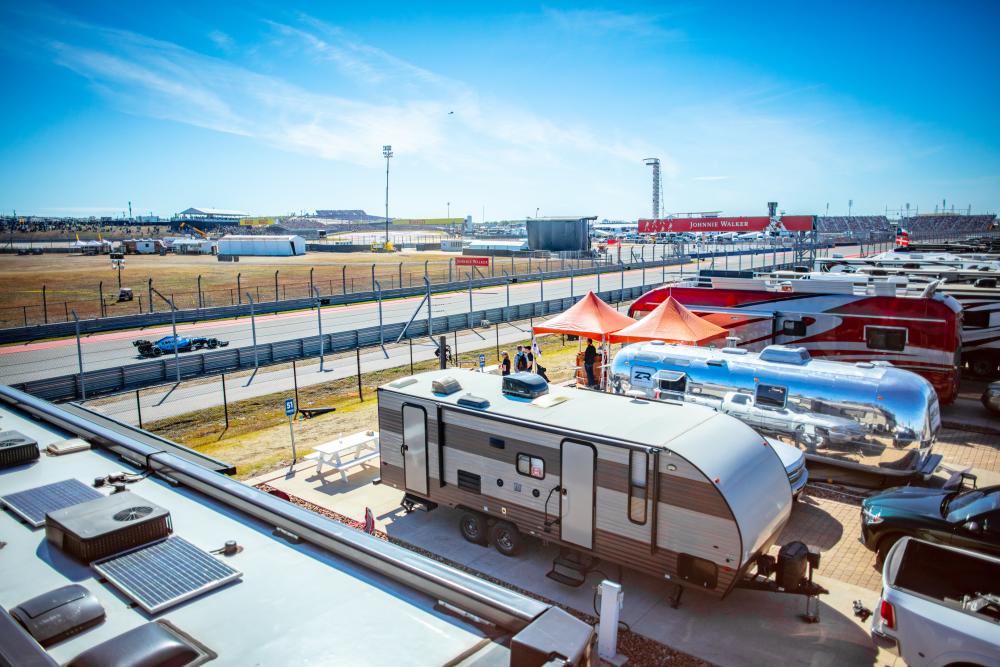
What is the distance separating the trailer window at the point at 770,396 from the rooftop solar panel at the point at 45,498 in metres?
12.1

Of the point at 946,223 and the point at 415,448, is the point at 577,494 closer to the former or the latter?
the point at 415,448

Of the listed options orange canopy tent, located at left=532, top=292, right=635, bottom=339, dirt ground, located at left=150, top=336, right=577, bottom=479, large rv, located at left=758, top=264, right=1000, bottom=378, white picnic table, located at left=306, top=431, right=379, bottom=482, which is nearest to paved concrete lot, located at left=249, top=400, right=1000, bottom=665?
white picnic table, located at left=306, top=431, right=379, bottom=482

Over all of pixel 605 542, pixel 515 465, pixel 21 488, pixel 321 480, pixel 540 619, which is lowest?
pixel 321 480

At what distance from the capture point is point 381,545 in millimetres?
5332

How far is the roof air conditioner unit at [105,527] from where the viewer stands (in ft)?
18.0

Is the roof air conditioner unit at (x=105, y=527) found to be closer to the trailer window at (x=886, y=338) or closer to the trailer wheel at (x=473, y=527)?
the trailer wheel at (x=473, y=527)

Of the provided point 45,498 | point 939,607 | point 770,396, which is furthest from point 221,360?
point 939,607

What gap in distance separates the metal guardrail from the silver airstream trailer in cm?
1374

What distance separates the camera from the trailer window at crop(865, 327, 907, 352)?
18359 mm

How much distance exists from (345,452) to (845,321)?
15.1 metres

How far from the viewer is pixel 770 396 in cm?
1369

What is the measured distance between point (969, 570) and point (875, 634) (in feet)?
5.85

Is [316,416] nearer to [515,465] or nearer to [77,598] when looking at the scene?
[515,465]

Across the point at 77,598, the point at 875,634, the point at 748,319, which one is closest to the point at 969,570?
the point at 875,634
